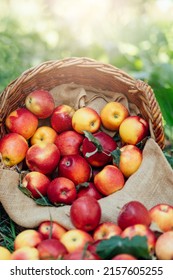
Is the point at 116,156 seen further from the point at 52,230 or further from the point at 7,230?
the point at 7,230

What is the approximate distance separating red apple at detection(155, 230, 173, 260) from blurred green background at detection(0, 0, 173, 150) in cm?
300

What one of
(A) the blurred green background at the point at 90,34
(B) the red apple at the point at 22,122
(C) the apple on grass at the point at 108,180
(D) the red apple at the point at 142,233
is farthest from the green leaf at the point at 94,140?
(A) the blurred green background at the point at 90,34

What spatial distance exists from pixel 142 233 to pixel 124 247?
7.1 inches

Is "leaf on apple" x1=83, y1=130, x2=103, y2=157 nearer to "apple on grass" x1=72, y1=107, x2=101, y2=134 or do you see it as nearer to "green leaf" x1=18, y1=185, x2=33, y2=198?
"apple on grass" x1=72, y1=107, x2=101, y2=134

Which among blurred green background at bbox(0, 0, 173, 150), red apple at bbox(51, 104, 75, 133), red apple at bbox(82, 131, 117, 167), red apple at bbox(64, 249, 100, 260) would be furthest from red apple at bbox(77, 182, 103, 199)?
blurred green background at bbox(0, 0, 173, 150)

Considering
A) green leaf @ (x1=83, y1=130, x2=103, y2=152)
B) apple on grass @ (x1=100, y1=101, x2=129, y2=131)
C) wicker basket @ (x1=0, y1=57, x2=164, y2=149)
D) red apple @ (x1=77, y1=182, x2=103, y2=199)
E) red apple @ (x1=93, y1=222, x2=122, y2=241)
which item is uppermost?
wicker basket @ (x1=0, y1=57, x2=164, y2=149)

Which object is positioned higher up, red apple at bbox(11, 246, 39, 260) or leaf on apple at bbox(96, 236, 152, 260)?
leaf on apple at bbox(96, 236, 152, 260)

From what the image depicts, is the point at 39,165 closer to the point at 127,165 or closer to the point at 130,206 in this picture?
the point at 127,165

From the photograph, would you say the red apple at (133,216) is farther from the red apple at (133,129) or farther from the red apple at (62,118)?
the red apple at (62,118)

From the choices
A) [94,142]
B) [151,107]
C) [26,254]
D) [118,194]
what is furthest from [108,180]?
[26,254]

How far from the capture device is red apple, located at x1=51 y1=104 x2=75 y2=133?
2770 mm

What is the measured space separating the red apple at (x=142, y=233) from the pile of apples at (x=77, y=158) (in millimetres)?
95

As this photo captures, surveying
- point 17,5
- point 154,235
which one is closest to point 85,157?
point 154,235

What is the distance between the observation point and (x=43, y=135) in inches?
109
